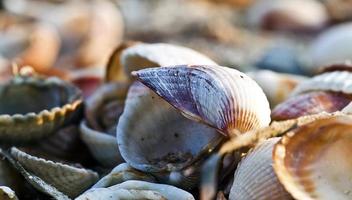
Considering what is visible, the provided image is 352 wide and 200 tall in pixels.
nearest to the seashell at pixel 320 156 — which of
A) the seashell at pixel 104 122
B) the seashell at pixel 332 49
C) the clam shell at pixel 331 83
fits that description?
the clam shell at pixel 331 83

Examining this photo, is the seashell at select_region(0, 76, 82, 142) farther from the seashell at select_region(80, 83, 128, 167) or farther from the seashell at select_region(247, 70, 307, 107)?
the seashell at select_region(247, 70, 307, 107)

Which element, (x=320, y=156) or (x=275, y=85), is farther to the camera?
(x=275, y=85)

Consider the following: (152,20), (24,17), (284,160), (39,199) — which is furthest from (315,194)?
(152,20)

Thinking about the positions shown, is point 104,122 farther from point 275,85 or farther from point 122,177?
point 275,85

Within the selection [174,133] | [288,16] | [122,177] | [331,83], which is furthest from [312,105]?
[288,16]

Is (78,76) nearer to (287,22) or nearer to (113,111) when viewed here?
(113,111)

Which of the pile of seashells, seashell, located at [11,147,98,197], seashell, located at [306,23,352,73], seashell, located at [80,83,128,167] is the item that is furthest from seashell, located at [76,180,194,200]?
seashell, located at [306,23,352,73]
